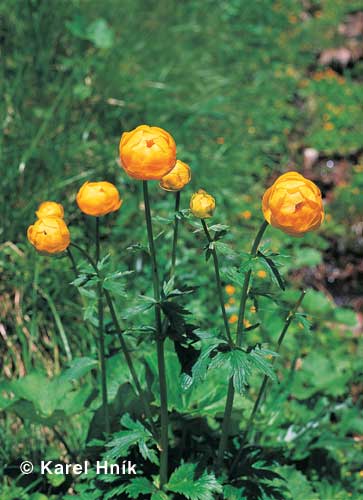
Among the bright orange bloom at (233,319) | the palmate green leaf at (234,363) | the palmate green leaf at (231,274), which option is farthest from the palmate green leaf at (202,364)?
the bright orange bloom at (233,319)

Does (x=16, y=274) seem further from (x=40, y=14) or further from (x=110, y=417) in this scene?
(x=40, y=14)

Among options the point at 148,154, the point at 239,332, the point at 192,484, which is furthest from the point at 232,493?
the point at 148,154

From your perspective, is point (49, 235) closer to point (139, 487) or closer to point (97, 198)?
point (97, 198)

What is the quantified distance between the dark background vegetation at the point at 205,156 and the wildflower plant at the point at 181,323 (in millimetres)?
117

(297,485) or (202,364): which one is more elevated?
(202,364)

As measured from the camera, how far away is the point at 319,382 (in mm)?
1961

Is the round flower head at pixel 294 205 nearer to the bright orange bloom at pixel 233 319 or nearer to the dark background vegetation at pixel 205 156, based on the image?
the dark background vegetation at pixel 205 156

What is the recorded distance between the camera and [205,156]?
2.87 m

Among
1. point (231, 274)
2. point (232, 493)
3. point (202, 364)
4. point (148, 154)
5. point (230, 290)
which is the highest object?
point (148, 154)

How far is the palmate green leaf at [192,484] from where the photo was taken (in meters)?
1.24

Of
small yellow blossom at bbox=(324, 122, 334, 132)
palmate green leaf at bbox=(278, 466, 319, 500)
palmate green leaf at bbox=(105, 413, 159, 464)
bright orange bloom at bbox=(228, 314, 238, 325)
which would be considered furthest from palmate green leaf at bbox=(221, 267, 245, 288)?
small yellow blossom at bbox=(324, 122, 334, 132)

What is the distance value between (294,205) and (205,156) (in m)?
1.84

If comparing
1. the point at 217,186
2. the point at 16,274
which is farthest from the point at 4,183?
the point at 217,186

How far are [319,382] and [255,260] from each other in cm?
95
